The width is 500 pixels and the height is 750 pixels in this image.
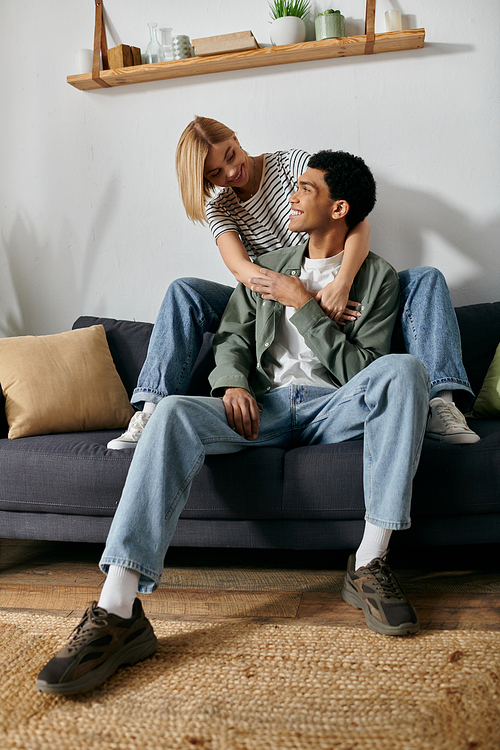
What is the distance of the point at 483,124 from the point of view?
7.56 feet

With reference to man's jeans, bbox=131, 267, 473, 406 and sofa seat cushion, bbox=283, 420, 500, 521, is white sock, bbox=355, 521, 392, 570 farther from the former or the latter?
man's jeans, bbox=131, 267, 473, 406

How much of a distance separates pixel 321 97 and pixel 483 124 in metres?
0.66

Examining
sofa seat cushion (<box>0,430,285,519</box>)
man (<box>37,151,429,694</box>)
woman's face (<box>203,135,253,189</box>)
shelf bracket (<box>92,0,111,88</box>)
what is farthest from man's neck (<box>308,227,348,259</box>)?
shelf bracket (<box>92,0,111,88</box>)

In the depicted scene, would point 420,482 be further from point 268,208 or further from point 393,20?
Result: point 393,20

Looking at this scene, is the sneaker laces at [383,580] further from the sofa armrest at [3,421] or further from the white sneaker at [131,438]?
the sofa armrest at [3,421]

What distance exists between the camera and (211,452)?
144 cm

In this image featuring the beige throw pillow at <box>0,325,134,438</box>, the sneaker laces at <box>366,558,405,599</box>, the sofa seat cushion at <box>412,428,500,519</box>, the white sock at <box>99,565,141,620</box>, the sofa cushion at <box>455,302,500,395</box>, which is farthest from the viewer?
the sofa cushion at <box>455,302,500,395</box>

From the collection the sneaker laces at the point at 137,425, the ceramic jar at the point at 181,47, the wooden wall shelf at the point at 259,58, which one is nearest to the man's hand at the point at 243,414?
the sneaker laces at the point at 137,425

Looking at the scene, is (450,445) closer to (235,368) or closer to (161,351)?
(235,368)

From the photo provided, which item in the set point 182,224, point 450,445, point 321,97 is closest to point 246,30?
point 321,97

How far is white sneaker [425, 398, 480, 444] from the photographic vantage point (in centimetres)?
152

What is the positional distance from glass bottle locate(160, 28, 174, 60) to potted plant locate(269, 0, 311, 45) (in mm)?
475

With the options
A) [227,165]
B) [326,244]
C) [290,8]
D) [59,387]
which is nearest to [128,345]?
[59,387]

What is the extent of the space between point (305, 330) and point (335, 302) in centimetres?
14
